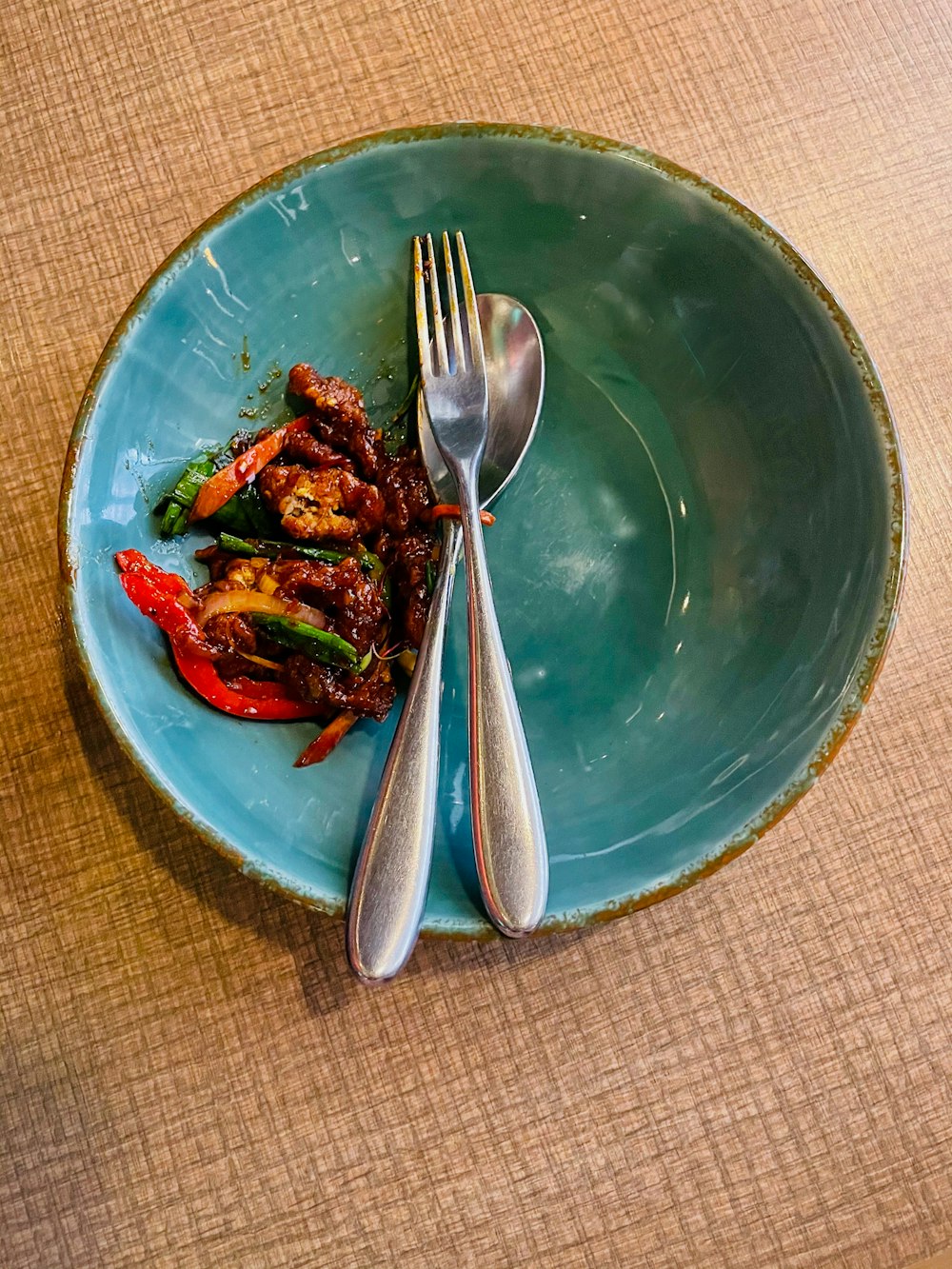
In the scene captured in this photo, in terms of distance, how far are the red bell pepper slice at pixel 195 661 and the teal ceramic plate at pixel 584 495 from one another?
0.9 inches

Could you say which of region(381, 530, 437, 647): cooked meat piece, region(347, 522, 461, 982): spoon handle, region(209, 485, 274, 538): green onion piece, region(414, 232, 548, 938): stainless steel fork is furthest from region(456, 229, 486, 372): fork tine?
region(347, 522, 461, 982): spoon handle

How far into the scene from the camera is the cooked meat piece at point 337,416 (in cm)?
135

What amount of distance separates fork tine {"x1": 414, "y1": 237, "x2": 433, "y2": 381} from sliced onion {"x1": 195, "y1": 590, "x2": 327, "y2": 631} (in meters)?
0.40

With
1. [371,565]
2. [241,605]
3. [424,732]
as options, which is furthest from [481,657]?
[241,605]

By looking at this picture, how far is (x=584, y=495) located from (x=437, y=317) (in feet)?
1.12

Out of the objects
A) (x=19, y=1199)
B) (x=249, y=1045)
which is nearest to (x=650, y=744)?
(x=249, y=1045)

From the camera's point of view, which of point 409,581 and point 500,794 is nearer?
point 500,794

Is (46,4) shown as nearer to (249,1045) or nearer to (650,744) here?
(650,744)

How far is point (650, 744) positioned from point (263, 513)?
0.65 meters

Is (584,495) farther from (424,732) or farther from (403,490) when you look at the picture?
(424,732)

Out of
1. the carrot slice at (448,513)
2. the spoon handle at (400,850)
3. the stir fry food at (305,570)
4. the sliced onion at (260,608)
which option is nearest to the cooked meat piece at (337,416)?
the stir fry food at (305,570)

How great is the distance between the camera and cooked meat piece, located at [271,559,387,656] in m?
1.27

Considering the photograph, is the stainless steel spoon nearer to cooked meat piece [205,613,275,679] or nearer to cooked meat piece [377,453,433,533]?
cooked meat piece [377,453,433,533]

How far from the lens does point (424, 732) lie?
1.21 metres
